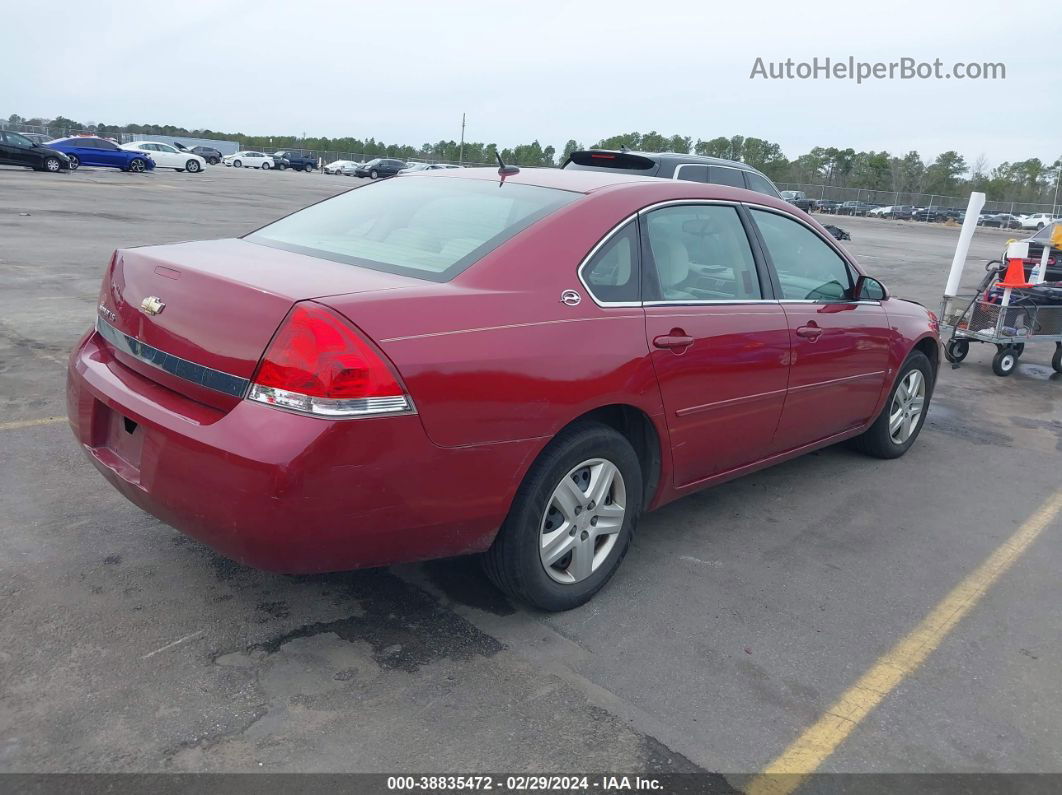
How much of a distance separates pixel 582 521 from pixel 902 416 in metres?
3.15

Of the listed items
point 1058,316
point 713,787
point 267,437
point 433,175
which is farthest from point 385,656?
point 1058,316

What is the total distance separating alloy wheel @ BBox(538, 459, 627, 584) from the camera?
3.30 meters

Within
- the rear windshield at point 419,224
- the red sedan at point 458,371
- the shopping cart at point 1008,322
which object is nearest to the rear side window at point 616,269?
the red sedan at point 458,371

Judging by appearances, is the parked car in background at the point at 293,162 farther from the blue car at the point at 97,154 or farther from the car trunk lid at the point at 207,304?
the car trunk lid at the point at 207,304

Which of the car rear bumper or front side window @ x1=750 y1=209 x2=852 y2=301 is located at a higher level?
front side window @ x1=750 y1=209 x2=852 y2=301

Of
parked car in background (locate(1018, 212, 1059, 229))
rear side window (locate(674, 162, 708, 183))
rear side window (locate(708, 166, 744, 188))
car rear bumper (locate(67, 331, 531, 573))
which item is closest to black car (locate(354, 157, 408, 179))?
parked car in background (locate(1018, 212, 1059, 229))

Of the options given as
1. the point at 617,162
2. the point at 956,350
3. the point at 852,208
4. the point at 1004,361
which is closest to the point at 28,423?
the point at 617,162

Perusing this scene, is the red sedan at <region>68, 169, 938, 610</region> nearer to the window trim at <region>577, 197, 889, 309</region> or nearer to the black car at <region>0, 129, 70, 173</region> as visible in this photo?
the window trim at <region>577, 197, 889, 309</region>

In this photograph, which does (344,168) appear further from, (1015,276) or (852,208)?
(1015,276)

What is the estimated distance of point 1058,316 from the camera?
8.88m

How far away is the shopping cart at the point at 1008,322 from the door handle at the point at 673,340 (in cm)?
614

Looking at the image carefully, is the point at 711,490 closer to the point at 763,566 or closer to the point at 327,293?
the point at 763,566

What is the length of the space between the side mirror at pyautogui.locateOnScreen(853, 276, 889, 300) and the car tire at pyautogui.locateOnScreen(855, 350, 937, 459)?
60cm

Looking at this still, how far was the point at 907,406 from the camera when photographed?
5664 mm
